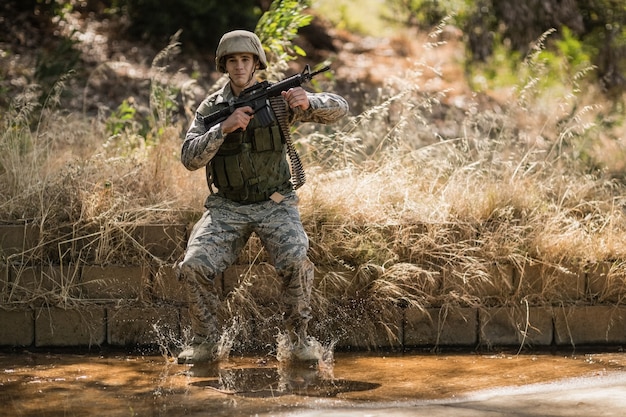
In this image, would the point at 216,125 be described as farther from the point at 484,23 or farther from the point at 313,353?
the point at 484,23

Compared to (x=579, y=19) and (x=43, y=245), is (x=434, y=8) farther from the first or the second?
(x=43, y=245)

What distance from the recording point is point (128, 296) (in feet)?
18.2

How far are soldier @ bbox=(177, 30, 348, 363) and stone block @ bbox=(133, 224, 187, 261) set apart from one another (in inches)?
25.2

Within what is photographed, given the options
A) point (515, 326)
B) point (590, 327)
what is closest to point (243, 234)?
point (515, 326)

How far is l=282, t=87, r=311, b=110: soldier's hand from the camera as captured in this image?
4730 millimetres

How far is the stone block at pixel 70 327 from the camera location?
5441 millimetres

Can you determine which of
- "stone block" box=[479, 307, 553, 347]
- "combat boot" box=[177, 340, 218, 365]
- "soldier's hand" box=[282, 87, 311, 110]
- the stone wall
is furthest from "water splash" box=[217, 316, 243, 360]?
"stone block" box=[479, 307, 553, 347]

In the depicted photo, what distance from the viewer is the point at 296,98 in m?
4.74

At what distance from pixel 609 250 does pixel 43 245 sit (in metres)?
3.46

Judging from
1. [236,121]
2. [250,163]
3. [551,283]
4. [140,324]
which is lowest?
[140,324]

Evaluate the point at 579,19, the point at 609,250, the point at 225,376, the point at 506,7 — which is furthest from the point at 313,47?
the point at 225,376

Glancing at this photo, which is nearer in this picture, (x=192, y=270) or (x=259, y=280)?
(x=192, y=270)

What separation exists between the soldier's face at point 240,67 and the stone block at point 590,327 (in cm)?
234

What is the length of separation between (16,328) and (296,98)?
219 centimetres
